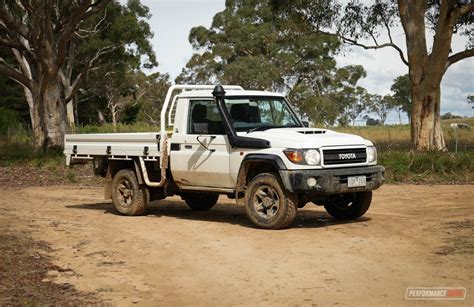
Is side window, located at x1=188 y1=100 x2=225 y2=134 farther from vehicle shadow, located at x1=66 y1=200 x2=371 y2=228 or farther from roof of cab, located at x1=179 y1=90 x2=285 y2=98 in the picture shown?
vehicle shadow, located at x1=66 y1=200 x2=371 y2=228

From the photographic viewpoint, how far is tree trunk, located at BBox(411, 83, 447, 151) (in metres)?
27.0

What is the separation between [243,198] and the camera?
1177cm

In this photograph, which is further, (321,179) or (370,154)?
(370,154)

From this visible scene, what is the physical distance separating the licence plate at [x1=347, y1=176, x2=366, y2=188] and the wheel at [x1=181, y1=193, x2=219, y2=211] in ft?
11.6

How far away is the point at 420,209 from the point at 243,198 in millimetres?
3647

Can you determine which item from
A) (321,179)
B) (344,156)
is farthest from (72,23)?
(321,179)

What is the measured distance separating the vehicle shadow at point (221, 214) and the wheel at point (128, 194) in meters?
0.40

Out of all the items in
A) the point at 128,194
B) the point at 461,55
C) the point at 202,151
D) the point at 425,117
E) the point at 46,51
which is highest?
the point at 46,51

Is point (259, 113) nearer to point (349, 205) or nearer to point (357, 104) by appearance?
point (349, 205)

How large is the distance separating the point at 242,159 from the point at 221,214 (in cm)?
242

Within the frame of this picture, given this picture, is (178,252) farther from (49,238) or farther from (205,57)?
(205,57)

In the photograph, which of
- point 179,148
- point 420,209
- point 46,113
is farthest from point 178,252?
point 46,113

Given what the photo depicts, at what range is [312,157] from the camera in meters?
10.9

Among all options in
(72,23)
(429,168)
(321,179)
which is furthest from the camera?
(72,23)
